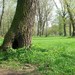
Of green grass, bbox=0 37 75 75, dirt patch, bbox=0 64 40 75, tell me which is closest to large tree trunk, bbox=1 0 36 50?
green grass, bbox=0 37 75 75

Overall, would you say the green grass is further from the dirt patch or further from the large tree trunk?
the large tree trunk

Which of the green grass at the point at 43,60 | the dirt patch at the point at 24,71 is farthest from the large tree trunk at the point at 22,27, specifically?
the dirt patch at the point at 24,71

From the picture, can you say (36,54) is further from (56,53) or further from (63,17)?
(63,17)

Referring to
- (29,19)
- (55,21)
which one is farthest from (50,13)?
(29,19)

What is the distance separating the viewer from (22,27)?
1284 cm

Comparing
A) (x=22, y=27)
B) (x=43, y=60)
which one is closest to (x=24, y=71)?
(x=43, y=60)

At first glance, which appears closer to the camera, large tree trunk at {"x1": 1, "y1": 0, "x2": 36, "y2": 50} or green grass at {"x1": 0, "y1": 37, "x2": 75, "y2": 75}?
green grass at {"x1": 0, "y1": 37, "x2": 75, "y2": 75}

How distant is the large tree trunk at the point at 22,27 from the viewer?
505 inches

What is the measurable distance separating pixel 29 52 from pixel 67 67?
266 cm

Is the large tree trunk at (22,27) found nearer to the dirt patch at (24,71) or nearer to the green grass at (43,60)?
the green grass at (43,60)

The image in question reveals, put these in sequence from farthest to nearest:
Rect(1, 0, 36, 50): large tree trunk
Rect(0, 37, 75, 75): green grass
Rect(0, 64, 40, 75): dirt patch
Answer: Rect(1, 0, 36, 50): large tree trunk → Rect(0, 37, 75, 75): green grass → Rect(0, 64, 40, 75): dirt patch

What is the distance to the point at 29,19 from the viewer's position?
12.9 m

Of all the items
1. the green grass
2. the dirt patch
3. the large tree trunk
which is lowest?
the dirt patch

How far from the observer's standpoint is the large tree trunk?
42.1 feet
